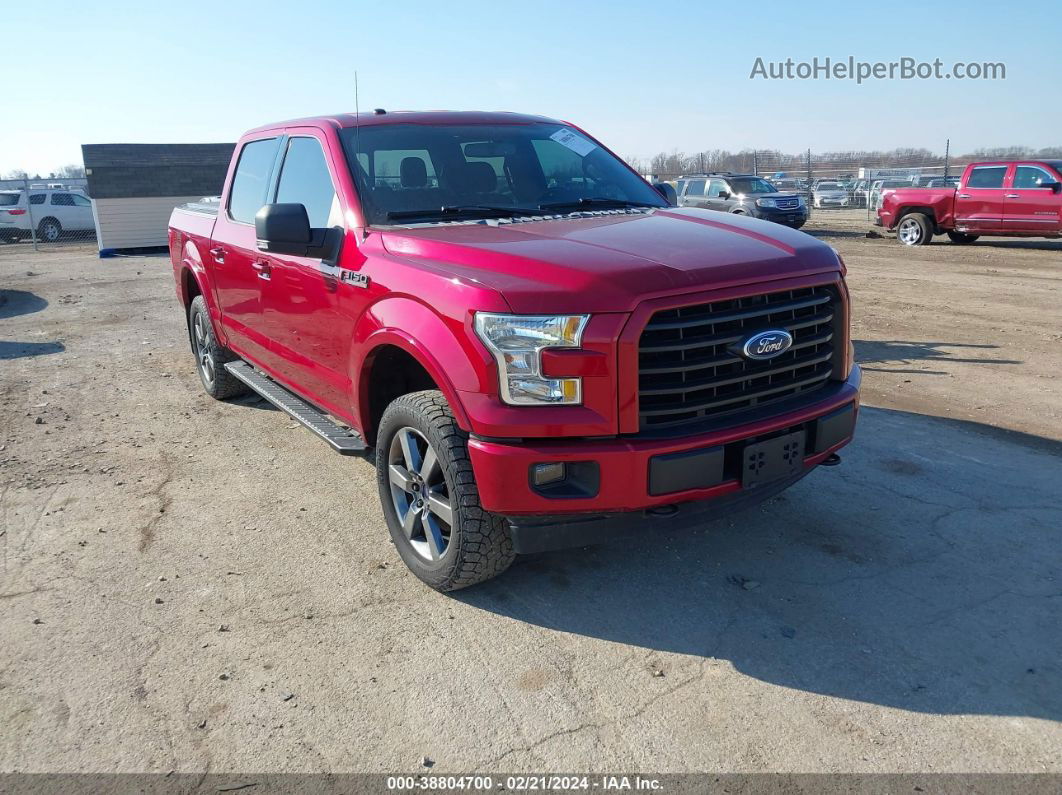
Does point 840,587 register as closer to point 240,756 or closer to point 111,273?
point 240,756

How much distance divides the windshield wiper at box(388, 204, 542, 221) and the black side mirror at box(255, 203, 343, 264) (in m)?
0.32

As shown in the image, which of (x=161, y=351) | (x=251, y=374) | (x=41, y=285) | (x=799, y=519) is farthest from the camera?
(x=41, y=285)

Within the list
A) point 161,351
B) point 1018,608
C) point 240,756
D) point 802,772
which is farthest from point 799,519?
point 161,351

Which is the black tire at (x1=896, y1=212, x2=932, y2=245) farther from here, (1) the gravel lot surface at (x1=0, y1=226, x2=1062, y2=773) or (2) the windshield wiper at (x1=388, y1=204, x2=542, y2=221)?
(2) the windshield wiper at (x1=388, y1=204, x2=542, y2=221)

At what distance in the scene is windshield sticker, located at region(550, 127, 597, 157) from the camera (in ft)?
15.7

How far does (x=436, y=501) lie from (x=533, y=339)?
90cm

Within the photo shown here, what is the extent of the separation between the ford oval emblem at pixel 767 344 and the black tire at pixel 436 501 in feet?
3.76

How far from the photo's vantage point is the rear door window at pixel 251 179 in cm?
522

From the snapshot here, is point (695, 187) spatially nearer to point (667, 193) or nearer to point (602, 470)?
point (667, 193)

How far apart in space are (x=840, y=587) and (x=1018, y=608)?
0.67m

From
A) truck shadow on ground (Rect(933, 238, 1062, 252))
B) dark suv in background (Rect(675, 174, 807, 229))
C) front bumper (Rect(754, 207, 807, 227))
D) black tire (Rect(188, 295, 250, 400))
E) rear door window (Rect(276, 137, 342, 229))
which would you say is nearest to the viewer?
rear door window (Rect(276, 137, 342, 229))

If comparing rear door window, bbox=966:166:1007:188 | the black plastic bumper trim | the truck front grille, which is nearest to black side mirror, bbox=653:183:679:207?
the truck front grille

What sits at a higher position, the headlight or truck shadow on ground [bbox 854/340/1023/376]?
the headlight

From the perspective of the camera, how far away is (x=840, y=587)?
11.5 ft
